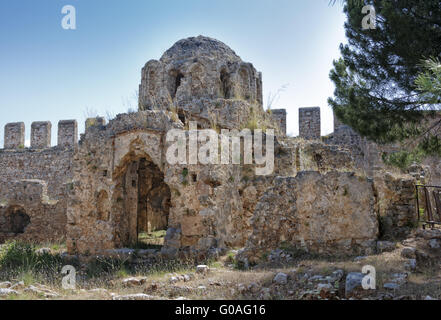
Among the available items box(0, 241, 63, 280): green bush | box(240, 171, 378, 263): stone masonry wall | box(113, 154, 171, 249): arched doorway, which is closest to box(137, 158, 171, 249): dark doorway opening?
box(113, 154, 171, 249): arched doorway

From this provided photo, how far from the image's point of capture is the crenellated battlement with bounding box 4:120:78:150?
2339 centimetres

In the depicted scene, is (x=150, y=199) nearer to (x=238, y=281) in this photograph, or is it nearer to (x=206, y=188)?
(x=206, y=188)

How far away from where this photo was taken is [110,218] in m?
11.9

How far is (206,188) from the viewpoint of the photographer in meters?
10.8

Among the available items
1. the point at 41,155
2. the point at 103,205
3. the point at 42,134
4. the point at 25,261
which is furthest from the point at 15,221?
the point at 42,134

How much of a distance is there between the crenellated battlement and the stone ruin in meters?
6.66

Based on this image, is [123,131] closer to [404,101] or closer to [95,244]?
[95,244]

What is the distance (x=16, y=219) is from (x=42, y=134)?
7.49m

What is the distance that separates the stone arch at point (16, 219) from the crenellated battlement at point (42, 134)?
6.52m

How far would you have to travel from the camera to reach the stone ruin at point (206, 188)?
931cm

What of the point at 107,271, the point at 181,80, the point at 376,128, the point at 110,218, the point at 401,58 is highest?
the point at 181,80
